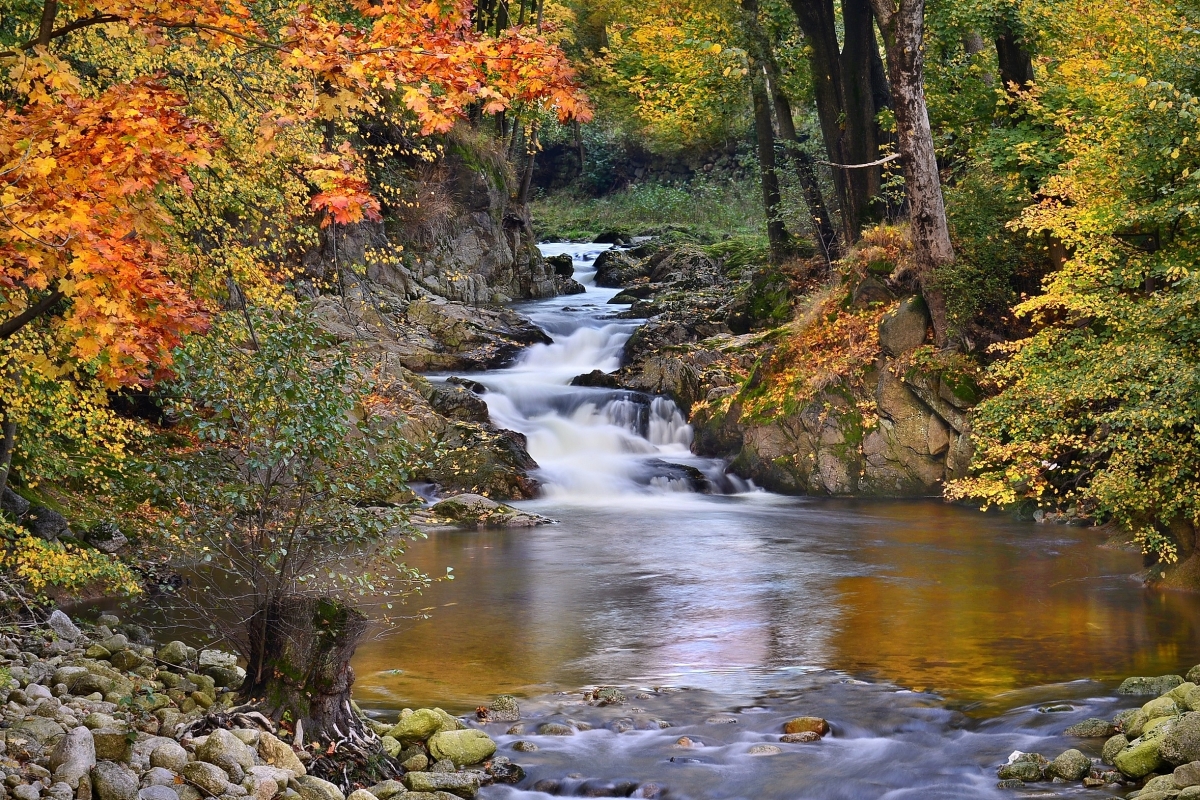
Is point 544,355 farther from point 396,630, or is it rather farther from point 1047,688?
point 1047,688

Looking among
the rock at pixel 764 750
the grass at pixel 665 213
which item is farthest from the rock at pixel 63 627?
the grass at pixel 665 213

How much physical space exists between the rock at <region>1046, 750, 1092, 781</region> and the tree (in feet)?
14.6

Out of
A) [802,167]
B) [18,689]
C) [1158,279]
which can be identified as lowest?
[18,689]

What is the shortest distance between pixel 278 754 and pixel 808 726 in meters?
3.82

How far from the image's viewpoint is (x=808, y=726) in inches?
317

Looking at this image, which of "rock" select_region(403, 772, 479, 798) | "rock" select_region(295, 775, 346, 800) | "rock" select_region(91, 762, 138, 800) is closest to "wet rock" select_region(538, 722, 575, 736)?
"rock" select_region(403, 772, 479, 798)

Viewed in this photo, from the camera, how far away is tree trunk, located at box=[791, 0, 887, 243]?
21594 mm

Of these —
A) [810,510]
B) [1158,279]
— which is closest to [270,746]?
[1158,279]

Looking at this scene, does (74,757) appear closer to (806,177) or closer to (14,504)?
(14,504)

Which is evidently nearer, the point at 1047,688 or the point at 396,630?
the point at 1047,688

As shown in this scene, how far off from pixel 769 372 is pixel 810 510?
3.38m

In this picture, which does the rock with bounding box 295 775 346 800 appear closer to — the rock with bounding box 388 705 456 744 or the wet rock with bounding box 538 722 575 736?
the rock with bounding box 388 705 456 744

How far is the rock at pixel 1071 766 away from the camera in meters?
6.95

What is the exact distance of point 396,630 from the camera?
10.8 m
